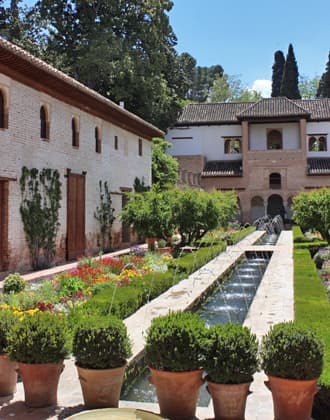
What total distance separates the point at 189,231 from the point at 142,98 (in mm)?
14639

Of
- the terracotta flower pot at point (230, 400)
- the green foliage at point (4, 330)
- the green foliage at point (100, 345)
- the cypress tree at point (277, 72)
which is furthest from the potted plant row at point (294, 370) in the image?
the cypress tree at point (277, 72)

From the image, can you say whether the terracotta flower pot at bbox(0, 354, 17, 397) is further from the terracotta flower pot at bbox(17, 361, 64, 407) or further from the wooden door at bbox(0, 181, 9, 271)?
the wooden door at bbox(0, 181, 9, 271)

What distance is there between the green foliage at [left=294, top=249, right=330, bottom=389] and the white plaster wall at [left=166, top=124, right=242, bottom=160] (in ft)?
92.8

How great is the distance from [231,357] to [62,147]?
488 inches

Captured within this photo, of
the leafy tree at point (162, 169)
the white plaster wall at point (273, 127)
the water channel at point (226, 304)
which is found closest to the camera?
the water channel at point (226, 304)

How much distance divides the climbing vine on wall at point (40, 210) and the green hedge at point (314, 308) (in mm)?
6703

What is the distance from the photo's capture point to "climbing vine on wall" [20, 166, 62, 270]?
13.2m

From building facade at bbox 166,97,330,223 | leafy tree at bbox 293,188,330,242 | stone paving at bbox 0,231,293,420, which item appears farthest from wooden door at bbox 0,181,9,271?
building facade at bbox 166,97,330,223

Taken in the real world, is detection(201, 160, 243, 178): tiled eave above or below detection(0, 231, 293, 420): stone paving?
above

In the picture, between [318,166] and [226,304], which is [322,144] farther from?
[226,304]

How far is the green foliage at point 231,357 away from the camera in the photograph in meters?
3.79

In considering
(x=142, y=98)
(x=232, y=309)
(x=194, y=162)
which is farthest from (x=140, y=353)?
(x=194, y=162)

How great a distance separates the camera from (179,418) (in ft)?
12.9

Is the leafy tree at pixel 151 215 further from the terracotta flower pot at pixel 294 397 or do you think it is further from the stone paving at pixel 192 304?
the terracotta flower pot at pixel 294 397
